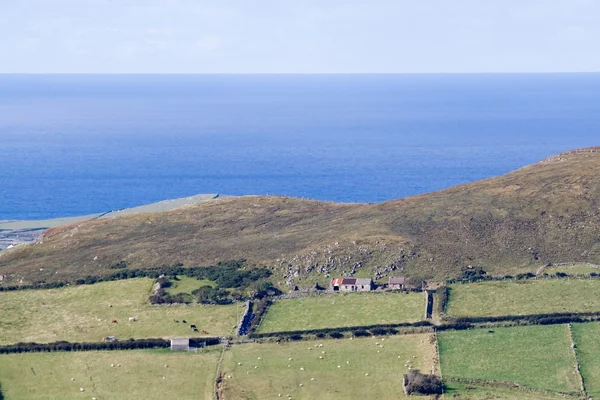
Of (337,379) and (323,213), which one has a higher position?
(323,213)

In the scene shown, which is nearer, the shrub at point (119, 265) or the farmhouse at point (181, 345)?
the farmhouse at point (181, 345)

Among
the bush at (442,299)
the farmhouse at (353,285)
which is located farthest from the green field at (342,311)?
the bush at (442,299)

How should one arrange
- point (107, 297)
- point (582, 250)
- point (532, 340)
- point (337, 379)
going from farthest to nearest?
1. point (582, 250)
2. point (107, 297)
3. point (532, 340)
4. point (337, 379)

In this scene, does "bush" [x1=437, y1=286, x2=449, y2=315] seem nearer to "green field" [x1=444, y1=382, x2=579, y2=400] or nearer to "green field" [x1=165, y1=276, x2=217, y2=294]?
"green field" [x1=444, y1=382, x2=579, y2=400]

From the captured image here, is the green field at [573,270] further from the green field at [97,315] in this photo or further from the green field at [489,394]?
the green field at [97,315]

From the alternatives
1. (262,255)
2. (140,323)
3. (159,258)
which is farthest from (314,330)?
(159,258)

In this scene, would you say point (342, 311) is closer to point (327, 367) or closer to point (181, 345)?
point (327, 367)

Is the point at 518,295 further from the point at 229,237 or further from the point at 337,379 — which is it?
the point at 229,237
